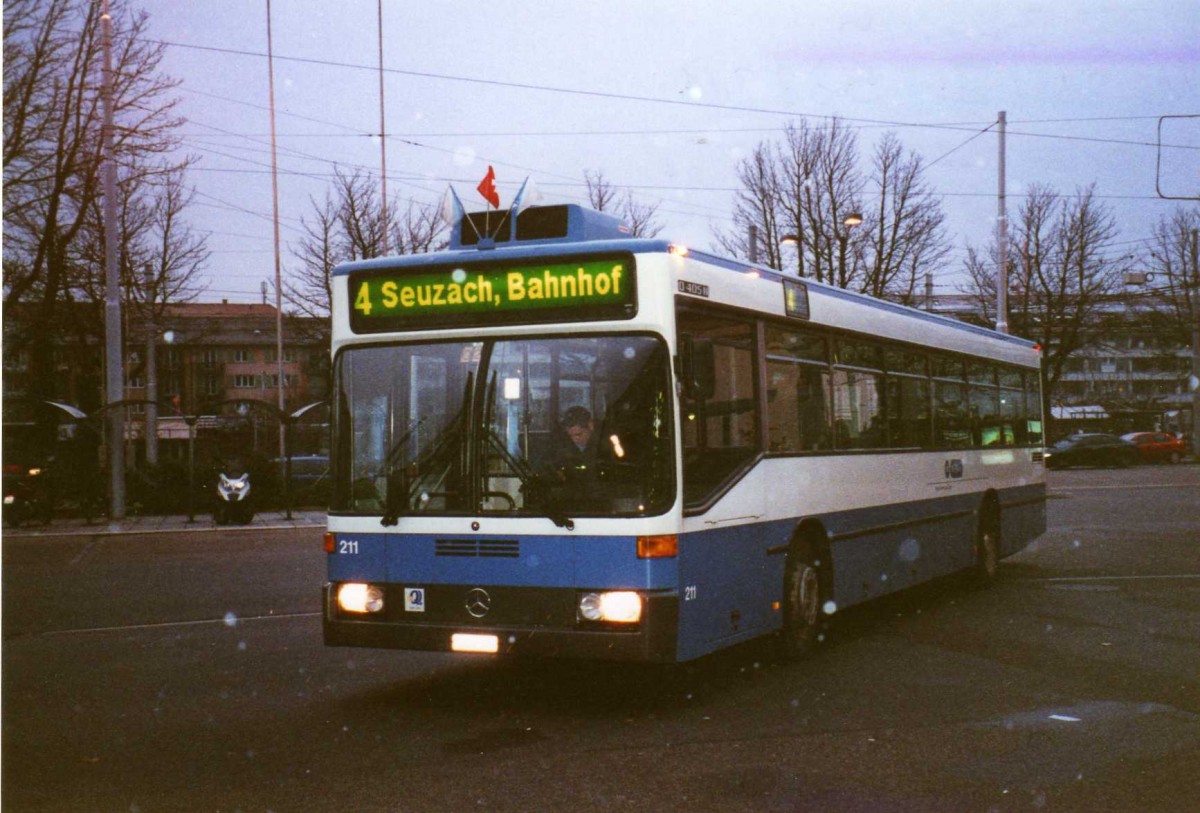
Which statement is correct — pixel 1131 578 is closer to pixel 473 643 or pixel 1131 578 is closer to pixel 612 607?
pixel 612 607

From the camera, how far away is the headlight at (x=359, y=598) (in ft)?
25.8

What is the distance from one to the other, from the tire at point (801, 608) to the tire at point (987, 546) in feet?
15.6

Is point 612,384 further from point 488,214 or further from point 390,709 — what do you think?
point 390,709

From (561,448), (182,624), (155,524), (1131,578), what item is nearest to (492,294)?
(561,448)

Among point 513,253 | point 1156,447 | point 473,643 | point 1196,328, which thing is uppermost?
point 1196,328

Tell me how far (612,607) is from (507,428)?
1199 mm

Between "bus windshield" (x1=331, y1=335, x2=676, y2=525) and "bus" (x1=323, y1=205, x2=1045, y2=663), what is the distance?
12 mm

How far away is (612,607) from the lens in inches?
287

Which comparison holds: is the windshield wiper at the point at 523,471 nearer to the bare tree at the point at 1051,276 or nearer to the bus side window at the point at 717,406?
the bus side window at the point at 717,406

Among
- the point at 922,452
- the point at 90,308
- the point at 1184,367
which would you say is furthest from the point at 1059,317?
the point at 922,452

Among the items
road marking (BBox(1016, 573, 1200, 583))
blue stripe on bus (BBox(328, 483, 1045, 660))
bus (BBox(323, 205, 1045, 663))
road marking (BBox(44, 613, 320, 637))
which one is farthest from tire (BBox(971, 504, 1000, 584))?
road marking (BBox(44, 613, 320, 637))

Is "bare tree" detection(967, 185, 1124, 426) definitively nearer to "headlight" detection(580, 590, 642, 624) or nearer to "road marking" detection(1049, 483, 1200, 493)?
"road marking" detection(1049, 483, 1200, 493)

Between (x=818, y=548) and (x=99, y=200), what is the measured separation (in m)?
32.1

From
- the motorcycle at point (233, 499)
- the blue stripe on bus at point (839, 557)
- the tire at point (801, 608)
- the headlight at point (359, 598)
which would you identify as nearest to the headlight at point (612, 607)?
the blue stripe on bus at point (839, 557)
